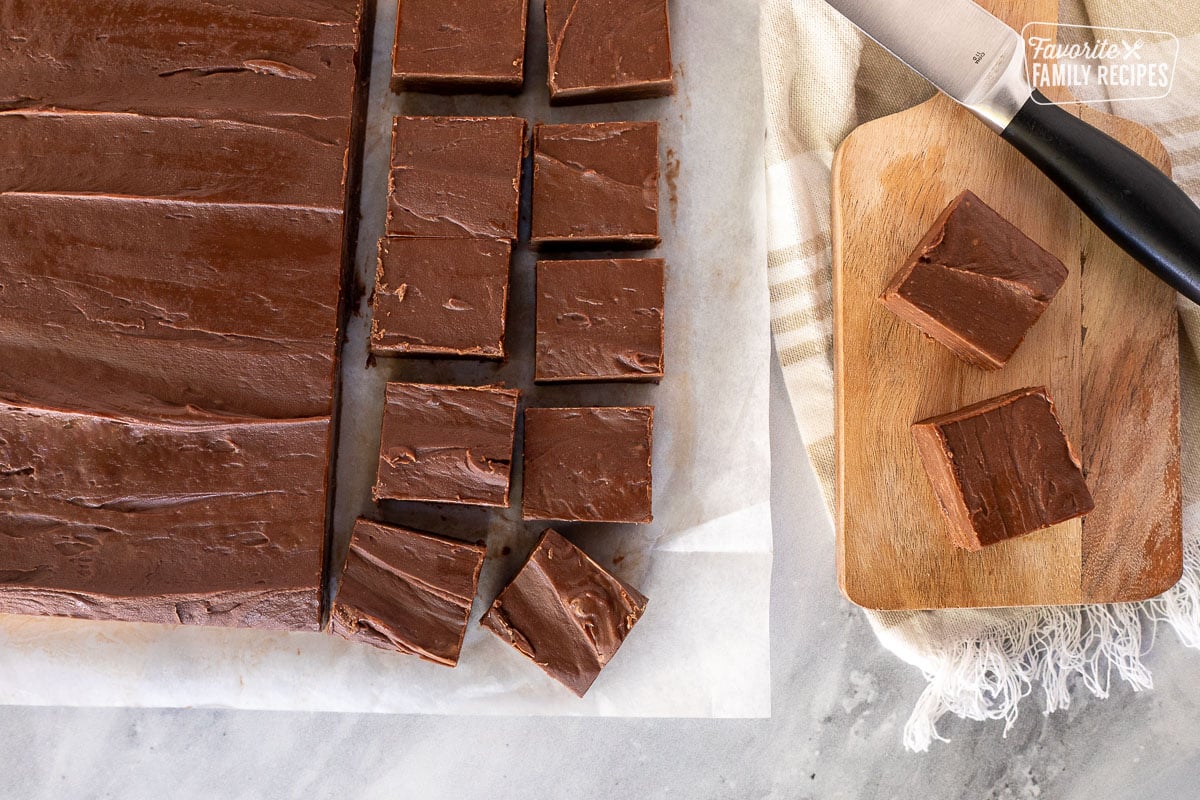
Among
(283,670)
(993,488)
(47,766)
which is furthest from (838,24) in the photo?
(47,766)

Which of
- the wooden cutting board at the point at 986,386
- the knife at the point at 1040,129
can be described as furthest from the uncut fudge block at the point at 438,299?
the knife at the point at 1040,129

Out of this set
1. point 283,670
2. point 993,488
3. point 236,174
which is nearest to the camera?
point 993,488

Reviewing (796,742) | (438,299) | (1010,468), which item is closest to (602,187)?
(438,299)

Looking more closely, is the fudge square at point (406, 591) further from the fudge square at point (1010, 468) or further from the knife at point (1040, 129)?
the knife at point (1040, 129)

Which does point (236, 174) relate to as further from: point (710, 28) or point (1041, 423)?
point (1041, 423)

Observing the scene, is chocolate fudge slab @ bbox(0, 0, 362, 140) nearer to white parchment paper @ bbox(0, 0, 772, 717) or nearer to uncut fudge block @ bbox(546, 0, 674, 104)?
white parchment paper @ bbox(0, 0, 772, 717)

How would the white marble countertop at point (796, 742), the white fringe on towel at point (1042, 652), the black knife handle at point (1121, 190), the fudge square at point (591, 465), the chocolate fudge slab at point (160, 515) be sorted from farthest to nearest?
the white marble countertop at point (796, 742), the white fringe on towel at point (1042, 652), the fudge square at point (591, 465), the chocolate fudge slab at point (160, 515), the black knife handle at point (1121, 190)

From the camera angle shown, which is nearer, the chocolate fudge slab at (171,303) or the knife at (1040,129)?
the knife at (1040,129)
